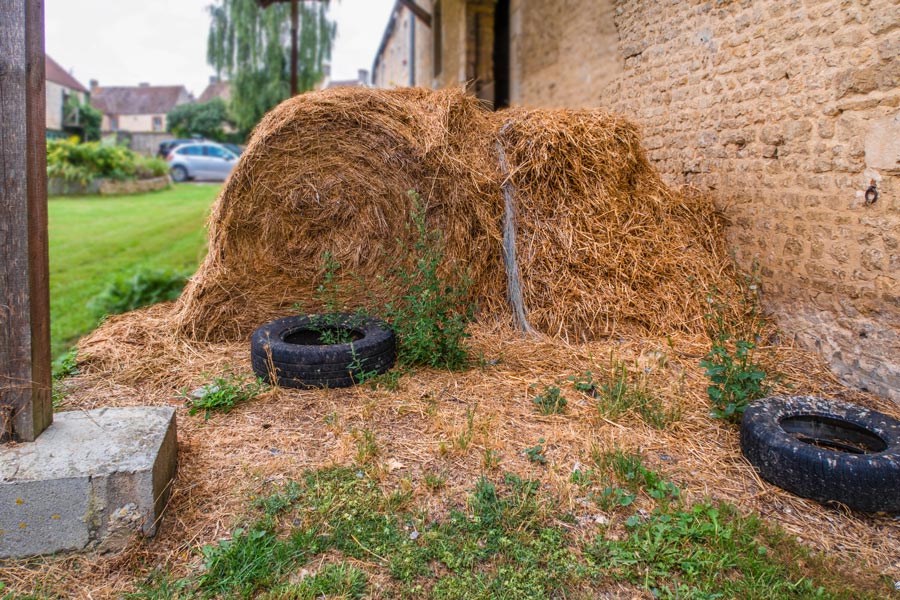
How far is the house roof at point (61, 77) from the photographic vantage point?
40188mm

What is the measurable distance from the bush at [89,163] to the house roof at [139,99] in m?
36.9

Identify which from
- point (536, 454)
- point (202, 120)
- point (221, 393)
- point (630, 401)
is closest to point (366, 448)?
point (536, 454)

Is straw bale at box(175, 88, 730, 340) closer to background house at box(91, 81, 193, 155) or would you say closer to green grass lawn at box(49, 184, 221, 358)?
green grass lawn at box(49, 184, 221, 358)

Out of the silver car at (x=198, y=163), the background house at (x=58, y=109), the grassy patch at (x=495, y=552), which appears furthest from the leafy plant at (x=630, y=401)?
the background house at (x=58, y=109)

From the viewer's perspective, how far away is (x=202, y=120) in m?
37.4

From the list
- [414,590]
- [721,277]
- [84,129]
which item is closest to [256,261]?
[414,590]

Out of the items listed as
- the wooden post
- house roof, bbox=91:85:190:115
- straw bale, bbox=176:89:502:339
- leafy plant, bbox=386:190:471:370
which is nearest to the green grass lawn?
straw bale, bbox=176:89:502:339

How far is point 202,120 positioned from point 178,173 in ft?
56.0

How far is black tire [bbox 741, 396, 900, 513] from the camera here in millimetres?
2670

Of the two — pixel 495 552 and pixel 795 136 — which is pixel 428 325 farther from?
pixel 795 136

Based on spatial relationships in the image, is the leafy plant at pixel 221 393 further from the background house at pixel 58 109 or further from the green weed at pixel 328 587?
the background house at pixel 58 109

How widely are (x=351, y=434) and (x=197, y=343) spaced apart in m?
2.12

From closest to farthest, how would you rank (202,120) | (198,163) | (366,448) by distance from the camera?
(366,448)
(198,163)
(202,120)

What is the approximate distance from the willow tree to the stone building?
694 inches
